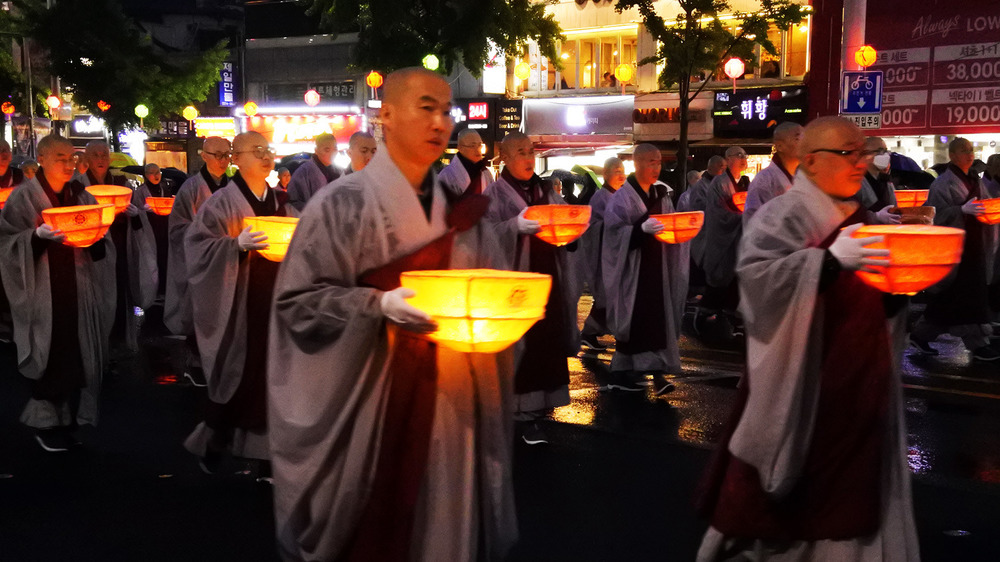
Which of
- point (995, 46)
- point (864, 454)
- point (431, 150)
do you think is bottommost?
point (864, 454)

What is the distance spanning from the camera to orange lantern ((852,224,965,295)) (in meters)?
3.35

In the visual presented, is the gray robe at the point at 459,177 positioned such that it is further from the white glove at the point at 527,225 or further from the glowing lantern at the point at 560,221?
the white glove at the point at 527,225

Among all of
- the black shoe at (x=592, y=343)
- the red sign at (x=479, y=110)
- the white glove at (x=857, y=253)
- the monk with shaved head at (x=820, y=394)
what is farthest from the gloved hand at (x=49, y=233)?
the red sign at (x=479, y=110)

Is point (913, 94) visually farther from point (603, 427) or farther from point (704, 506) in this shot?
point (704, 506)

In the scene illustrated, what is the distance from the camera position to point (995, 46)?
20.1m

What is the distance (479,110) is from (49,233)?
2379 cm

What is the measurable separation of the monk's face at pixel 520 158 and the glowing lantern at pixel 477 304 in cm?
419

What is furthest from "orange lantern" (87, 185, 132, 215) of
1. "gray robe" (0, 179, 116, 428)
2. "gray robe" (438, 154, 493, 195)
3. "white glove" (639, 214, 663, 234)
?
"white glove" (639, 214, 663, 234)

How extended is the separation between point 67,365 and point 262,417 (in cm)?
155

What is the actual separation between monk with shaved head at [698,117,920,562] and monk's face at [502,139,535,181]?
11.3 ft

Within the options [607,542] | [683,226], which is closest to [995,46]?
[683,226]

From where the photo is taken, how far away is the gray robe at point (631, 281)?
27.0ft

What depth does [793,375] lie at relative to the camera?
11.9 feet

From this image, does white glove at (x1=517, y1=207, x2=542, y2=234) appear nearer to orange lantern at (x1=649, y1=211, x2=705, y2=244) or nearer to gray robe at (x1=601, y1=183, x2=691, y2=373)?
orange lantern at (x1=649, y1=211, x2=705, y2=244)
